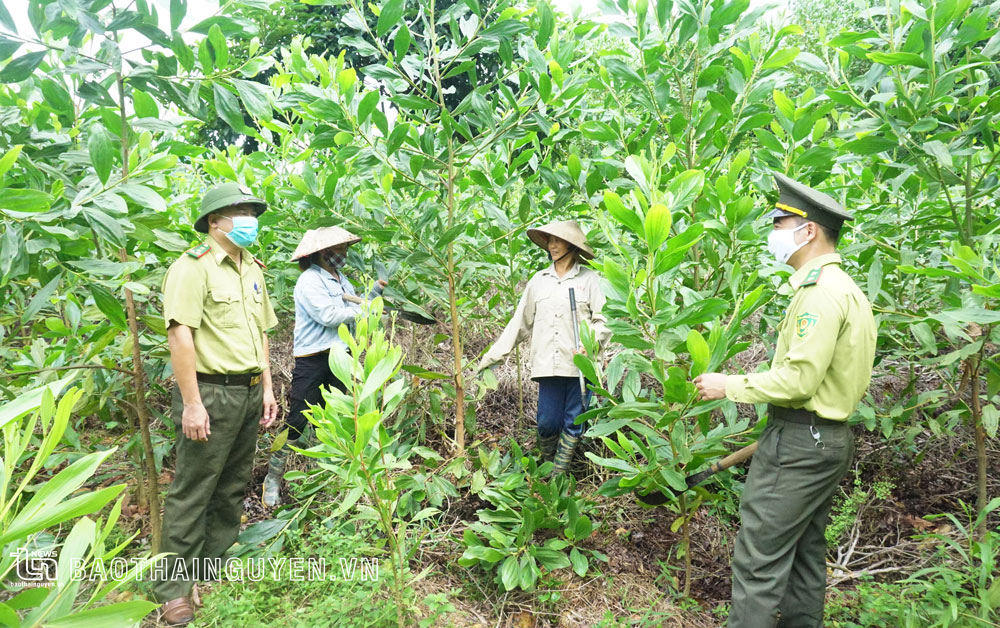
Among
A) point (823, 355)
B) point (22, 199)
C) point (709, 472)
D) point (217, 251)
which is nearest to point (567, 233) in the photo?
point (709, 472)

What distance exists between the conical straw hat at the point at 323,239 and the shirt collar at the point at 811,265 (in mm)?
2376

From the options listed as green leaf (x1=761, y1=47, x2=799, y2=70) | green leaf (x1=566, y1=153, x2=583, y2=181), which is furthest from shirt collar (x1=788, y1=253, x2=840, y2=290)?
green leaf (x1=566, y1=153, x2=583, y2=181)

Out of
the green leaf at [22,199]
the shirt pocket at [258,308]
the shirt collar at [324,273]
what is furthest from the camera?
the shirt collar at [324,273]

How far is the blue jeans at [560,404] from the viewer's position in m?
3.61

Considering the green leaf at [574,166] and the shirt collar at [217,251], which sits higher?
the green leaf at [574,166]

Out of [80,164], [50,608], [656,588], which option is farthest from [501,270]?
[50,608]

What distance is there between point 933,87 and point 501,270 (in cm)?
245

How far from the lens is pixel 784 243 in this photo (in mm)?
2492

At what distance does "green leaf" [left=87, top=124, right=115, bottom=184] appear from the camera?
2.18m

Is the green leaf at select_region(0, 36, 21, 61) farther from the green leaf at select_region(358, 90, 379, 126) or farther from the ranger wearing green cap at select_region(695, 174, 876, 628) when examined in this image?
the ranger wearing green cap at select_region(695, 174, 876, 628)

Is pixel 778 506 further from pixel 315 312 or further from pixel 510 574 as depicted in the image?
pixel 315 312

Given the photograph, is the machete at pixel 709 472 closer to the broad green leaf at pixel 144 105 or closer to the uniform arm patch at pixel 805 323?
the uniform arm patch at pixel 805 323

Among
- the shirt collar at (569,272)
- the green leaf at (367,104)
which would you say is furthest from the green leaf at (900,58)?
the green leaf at (367,104)

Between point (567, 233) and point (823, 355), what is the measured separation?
5.52 ft
